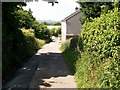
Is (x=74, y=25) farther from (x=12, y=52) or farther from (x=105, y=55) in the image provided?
(x=105, y=55)

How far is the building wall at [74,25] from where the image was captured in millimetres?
56469

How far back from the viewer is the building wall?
5647cm

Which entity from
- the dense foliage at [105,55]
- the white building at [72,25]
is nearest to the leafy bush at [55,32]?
the white building at [72,25]

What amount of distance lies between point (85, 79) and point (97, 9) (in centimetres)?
2586

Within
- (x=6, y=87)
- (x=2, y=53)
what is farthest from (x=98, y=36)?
(x=2, y=53)

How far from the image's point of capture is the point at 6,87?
14.3m

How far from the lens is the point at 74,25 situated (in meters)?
56.6

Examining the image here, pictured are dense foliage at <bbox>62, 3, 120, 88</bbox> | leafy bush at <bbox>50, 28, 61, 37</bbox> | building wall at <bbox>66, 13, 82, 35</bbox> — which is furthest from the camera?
leafy bush at <bbox>50, 28, 61, 37</bbox>

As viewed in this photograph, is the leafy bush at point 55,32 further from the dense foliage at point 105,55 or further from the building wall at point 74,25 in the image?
the dense foliage at point 105,55

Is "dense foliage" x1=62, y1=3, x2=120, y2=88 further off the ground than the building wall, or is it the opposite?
the building wall

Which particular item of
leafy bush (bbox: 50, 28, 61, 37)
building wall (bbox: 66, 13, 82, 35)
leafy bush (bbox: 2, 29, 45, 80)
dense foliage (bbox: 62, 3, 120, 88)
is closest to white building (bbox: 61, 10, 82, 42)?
building wall (bbox: 66, 13, 82, 35)

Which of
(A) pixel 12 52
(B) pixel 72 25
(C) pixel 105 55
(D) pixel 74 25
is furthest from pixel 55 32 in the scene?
(C) pixel 105 55

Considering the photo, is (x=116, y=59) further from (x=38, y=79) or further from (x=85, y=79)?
(x=38, y=79)

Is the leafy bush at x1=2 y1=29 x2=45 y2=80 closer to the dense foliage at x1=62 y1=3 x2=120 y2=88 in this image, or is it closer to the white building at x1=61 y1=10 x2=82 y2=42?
the dense foliage at x1=62 y1=3 x2=120 y2=88
